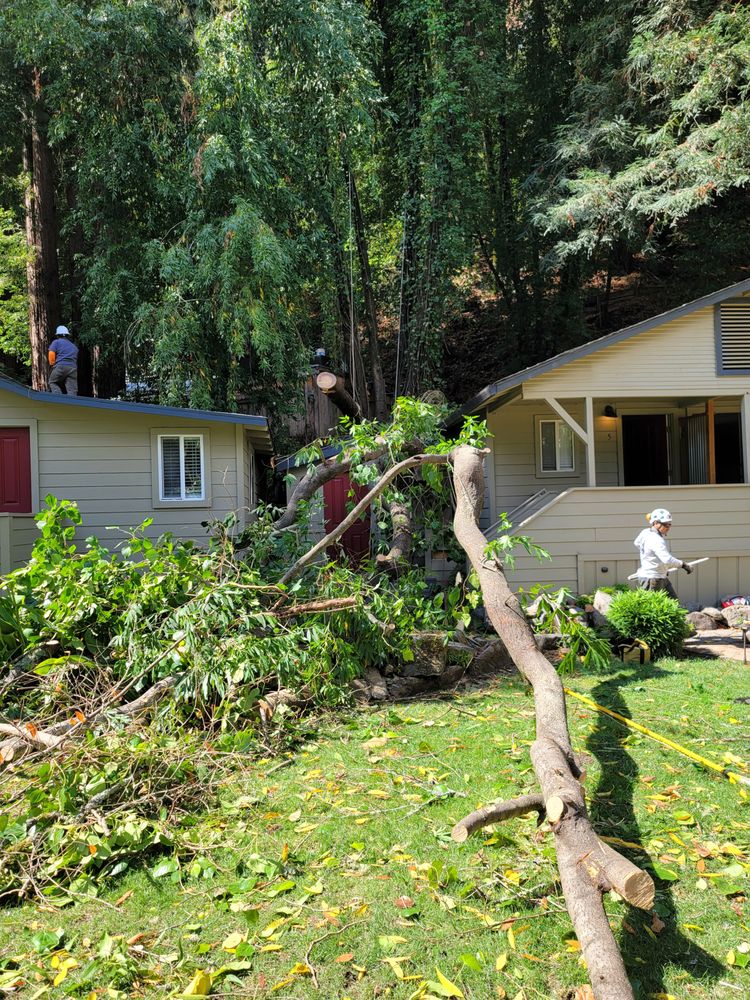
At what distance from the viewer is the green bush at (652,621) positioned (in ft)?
29.6

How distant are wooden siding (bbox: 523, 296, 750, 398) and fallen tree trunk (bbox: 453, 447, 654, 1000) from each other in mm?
8019

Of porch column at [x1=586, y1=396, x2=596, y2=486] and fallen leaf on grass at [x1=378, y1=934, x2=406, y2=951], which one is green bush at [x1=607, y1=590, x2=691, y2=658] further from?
fallen leaf on grass at [x1=378, y1=934, x2=406, y2=951]

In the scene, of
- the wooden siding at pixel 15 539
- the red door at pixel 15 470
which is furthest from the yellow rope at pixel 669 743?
the red door at pixel 15 470

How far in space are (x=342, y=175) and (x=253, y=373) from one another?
206 inches

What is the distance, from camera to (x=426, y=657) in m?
7.82

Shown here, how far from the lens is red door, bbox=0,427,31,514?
11.4 metres

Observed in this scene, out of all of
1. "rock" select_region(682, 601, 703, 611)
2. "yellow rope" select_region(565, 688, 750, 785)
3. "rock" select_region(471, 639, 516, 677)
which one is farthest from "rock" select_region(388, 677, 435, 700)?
"rock" select_region(682, 601, 703, 611)

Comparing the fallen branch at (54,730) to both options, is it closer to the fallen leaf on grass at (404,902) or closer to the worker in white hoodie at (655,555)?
the fallen leaf on grass at (404,902)

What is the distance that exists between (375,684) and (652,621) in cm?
355

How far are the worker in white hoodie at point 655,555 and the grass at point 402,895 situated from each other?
390cm

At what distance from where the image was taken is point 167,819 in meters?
4.65

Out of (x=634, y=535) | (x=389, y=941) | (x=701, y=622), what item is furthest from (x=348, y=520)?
(x=634, y=535)

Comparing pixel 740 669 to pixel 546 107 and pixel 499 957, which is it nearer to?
pixel 499 957

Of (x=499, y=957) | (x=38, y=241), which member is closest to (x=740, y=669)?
(x=499, y=957)
